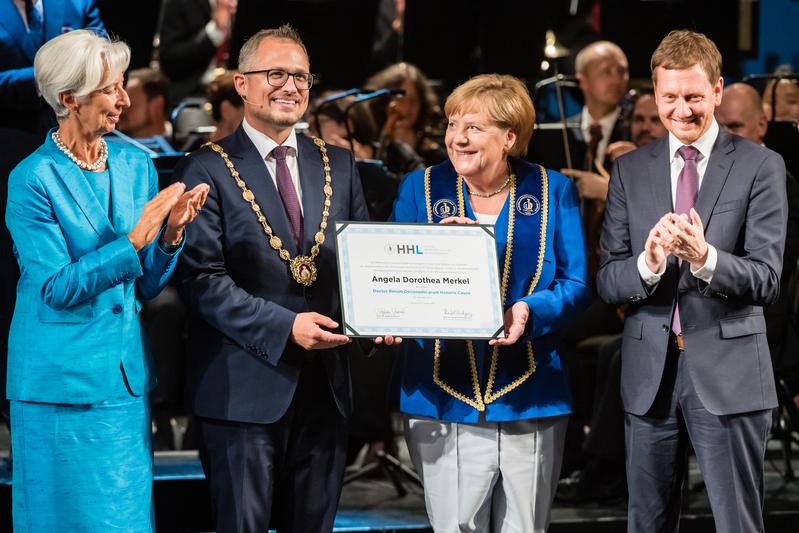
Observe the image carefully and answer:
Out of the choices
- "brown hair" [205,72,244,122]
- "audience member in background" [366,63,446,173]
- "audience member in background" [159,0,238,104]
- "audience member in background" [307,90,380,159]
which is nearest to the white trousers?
"audience member in background" [366,63,446,173]

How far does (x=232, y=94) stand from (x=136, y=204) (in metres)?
2.19

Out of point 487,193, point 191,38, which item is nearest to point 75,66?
point 487,193

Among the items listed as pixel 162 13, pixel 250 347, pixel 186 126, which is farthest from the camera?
pixel 162 13

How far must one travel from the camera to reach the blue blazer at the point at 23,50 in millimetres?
3805

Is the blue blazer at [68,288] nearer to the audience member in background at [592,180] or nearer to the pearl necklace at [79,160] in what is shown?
the pearl necklace at [79,160]

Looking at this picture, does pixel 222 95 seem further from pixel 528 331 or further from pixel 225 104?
pixel 528 331

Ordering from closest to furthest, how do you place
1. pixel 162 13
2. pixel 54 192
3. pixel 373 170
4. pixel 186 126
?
pixel 54 192
pixel 373 170
pixel 186 126
pixel 162 13

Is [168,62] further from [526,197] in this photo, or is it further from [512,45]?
[526,197]

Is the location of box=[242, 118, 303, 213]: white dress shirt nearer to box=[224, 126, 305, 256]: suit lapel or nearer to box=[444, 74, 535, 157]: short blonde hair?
box=[224, 126, 305, 256]: suit lapel

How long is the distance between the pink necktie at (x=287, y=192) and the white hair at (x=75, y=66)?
53 centimetres

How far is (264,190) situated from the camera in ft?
10.3

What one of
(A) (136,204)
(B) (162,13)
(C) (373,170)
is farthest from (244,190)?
(B) (162,13)

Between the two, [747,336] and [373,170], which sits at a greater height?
[373,170]

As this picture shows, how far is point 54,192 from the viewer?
2869 mm
